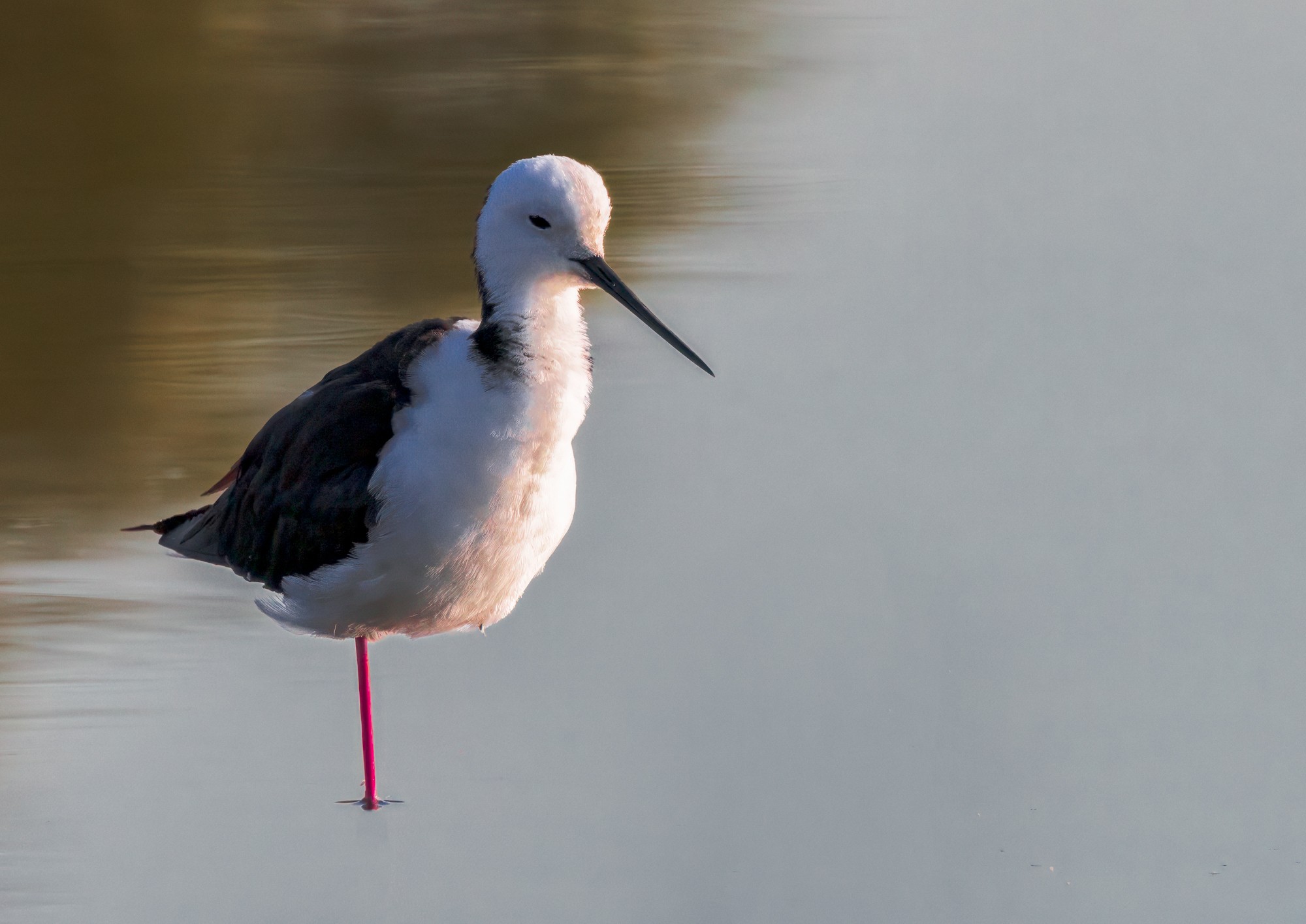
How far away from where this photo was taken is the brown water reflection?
575 cm

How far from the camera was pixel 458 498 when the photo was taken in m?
3.79

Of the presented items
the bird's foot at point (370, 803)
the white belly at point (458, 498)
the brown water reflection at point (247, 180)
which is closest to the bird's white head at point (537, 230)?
the white belly at point (458, 498)

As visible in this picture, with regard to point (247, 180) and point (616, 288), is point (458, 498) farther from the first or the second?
point (247, 180)

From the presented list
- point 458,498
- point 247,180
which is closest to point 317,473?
point 458,498

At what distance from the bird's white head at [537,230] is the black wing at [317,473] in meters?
0.24

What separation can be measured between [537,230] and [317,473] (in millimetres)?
799

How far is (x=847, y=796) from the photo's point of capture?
12.6 feet

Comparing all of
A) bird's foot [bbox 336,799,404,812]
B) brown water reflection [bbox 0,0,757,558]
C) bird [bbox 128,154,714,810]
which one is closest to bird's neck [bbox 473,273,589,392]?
bird [bbox 128,154,714,810]

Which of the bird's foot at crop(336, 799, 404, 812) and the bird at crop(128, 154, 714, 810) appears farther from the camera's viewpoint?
the bird's foot at crop(336, 799, 404, 812)

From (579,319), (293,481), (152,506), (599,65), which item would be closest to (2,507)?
(152,506)

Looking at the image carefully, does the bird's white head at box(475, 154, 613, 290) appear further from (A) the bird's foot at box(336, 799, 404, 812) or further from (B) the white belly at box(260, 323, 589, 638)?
(A) the bird's foot at box(336, 799, 404, 812)

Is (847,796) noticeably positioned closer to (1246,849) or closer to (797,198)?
(1246,849)

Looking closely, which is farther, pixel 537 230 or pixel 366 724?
pixel 366 724

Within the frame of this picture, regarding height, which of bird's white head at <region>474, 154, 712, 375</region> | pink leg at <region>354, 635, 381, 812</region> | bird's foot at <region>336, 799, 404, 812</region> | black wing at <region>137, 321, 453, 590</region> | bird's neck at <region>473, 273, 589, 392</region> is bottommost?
bird's foot at <region>336, 799, 404, 812</region>
